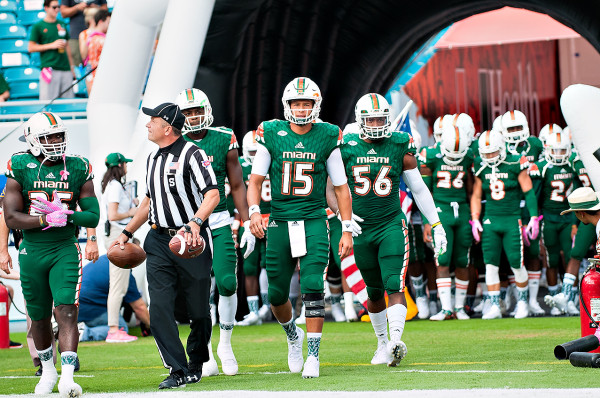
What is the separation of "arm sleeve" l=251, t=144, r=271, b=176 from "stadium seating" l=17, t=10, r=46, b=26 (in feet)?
38.9

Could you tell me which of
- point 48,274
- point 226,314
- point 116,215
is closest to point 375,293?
point 226,314

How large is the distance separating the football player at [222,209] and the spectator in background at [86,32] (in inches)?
295

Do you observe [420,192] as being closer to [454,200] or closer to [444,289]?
[444,289]

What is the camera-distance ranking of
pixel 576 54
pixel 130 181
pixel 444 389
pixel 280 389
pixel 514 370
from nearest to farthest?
pixel 444 389 < pixel 280 389 < pixel 514 370 < pixel 130 181 < pixel 576 54

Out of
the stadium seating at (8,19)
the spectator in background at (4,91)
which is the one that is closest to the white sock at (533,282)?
the spectator in background at (4,91)

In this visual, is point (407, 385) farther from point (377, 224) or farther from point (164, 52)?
point (164, 52)

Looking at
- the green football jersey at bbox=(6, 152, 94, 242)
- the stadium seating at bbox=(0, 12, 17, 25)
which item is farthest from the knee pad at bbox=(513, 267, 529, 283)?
the stadium seating at bbox=(0, 12, 17, 25)

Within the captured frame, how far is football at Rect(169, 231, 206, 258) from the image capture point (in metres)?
6.66

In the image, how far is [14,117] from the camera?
14.6 meters

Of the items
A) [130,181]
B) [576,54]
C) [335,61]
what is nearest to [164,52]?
[130,181]

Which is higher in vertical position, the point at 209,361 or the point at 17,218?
the point at 17,218

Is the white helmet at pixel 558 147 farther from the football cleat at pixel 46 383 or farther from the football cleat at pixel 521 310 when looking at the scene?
the football cleat at pixel 46 383

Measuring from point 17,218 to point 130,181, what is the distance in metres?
4.76

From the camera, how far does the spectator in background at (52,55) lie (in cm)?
1580
